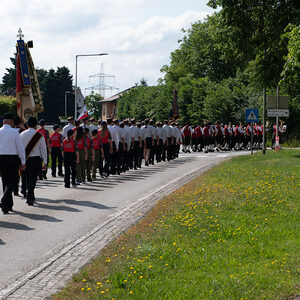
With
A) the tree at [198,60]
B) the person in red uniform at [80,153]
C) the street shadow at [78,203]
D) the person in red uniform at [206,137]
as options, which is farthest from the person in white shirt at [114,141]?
the tree at [198,60]

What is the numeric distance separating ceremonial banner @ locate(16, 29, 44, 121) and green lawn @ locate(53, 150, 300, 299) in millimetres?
9899

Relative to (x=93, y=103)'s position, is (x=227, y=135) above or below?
below

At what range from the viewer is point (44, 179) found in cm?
1795

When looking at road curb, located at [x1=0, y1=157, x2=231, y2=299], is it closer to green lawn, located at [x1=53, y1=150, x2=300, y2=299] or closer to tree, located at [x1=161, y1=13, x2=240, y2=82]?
green lawn, located at [x1=53, y1=150, x2=300, y2=299]

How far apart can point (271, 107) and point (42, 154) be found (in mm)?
18346

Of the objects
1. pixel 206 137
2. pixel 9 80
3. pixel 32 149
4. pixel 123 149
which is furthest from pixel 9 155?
pixel 9 80

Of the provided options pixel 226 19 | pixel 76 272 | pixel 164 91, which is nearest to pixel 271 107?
pixel 226 19

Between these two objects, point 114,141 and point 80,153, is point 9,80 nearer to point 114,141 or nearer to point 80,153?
point 114,141

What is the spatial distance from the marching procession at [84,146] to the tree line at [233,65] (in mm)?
5029

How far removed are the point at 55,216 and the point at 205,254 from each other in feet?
14.5

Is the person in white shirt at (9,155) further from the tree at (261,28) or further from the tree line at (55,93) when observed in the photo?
the tree line at (55,93)

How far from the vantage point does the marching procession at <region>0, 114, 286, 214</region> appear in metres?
11.0

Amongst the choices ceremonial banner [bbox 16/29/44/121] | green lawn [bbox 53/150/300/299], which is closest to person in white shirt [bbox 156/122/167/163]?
ceremonial banner [bbox 16/29/44/121]

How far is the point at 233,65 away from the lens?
37562mm
